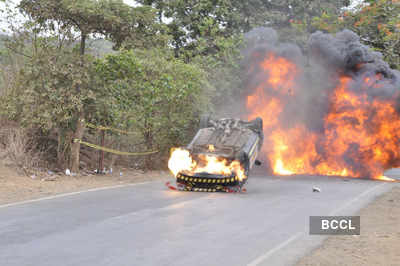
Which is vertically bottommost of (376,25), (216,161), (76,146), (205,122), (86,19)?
(216,161)

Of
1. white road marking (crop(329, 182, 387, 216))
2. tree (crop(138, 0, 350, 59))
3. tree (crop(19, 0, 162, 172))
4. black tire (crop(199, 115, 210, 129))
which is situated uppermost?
tree (crop(138, 0, 350, 59))

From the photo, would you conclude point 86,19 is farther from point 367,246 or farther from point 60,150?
point 367,246

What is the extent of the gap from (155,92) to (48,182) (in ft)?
21.4

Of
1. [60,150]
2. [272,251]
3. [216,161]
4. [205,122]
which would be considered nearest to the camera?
[272,251]

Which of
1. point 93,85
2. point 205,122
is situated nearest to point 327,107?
point 205,122

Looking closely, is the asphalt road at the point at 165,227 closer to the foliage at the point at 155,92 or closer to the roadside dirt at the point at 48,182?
the roadside dirt at the point at 48,182

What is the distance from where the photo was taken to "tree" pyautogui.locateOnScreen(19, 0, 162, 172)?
59.9ft

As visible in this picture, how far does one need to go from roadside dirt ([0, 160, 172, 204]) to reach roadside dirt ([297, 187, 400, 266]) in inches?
352

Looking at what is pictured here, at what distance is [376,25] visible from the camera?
26.8 m

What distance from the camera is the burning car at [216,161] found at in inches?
643

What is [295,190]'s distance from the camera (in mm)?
17453

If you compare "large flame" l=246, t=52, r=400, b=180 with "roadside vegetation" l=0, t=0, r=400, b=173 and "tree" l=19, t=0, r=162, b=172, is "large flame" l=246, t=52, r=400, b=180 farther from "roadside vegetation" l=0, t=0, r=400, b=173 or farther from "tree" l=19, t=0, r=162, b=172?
"tree" l=19, t=0, r=162, b=172

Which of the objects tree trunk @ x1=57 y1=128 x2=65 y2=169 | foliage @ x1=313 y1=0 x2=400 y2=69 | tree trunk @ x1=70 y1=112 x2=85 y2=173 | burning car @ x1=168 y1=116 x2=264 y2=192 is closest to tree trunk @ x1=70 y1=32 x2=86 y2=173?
tree trunk @ x1=70 y1=112 x2=85 y2=173

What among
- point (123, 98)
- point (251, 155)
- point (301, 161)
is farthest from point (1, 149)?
point (301, 161)
